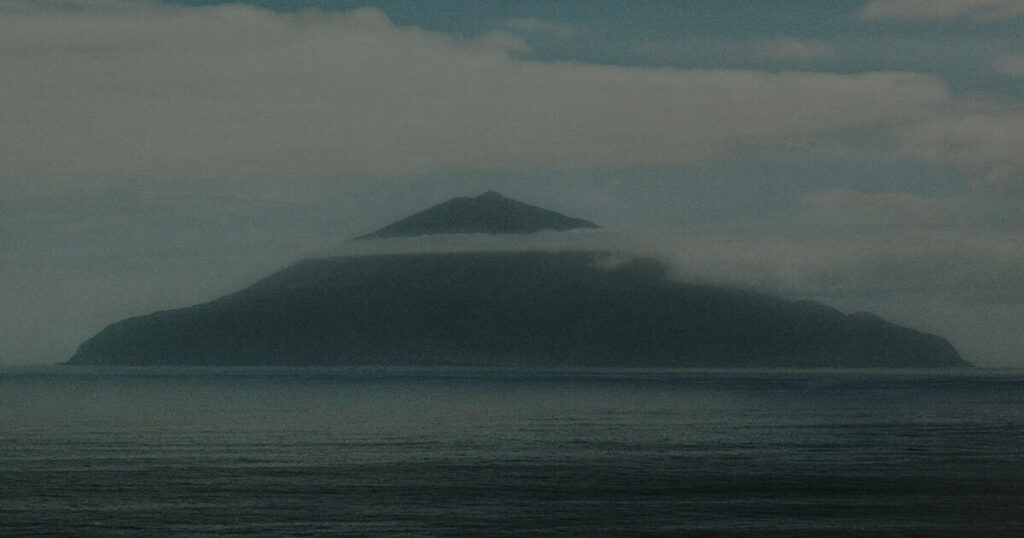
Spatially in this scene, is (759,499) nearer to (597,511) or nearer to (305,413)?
(597,511)

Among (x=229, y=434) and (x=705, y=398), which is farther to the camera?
(x=705, y=398)

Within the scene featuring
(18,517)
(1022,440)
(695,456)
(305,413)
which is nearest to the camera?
(18,517)

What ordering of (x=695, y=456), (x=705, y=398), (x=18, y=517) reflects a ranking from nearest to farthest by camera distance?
(x=18, y=517)
(x=695, y=456)
(x=705, y=398)

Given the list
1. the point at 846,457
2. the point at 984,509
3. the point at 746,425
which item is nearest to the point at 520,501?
the point at 984,509

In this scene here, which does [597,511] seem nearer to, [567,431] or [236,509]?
[236,509]

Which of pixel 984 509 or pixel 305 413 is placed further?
pixel 305 413

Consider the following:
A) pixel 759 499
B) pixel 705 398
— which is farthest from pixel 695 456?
pixel 705 398
